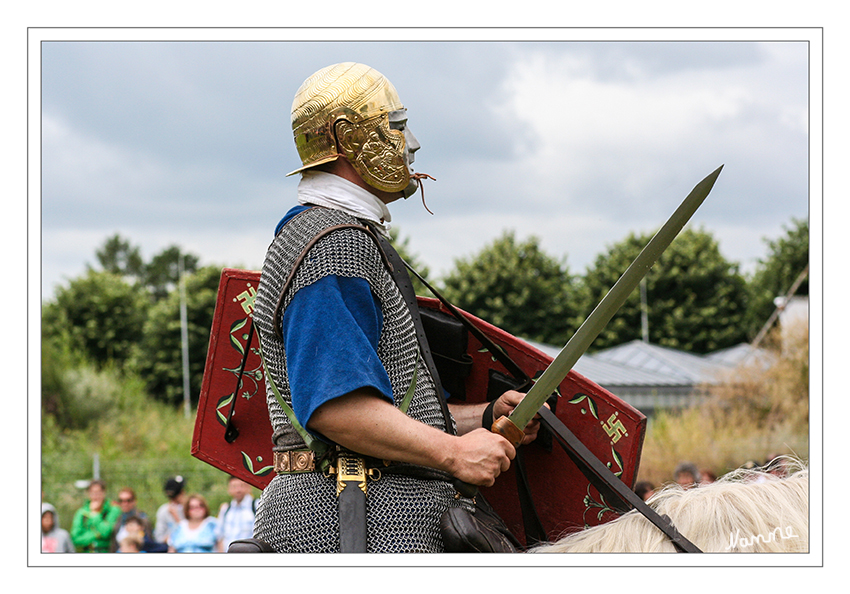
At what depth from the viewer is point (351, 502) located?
237cm

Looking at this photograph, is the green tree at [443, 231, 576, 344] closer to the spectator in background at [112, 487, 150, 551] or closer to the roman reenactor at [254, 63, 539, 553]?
the spectator in background at [112, 487, 150, 551]

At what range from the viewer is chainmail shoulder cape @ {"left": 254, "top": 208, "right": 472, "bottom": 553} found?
239cm

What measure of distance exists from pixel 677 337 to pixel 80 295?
27.3m

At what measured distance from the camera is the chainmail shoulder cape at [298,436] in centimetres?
239

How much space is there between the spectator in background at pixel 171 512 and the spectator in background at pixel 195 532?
Answer: 1.30 feet

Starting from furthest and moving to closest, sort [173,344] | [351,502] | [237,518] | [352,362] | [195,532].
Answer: [173,344] → [195,532] → [237,518] → [351,502] → [352,362]

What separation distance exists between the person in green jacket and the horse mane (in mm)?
8235

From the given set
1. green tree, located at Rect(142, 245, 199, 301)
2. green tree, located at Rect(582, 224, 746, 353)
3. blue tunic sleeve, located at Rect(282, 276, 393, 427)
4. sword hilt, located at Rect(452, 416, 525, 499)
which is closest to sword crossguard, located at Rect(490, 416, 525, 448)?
sword hilt, located at Rect(452, 416, 525, 499)

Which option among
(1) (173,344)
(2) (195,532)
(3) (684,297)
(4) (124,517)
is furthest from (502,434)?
(1) (173,344)

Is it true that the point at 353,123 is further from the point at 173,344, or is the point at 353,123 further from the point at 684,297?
the point at 173,344

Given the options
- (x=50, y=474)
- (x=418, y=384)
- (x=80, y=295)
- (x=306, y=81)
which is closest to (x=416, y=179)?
(x=306, y=81)

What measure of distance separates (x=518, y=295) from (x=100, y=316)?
66.3ft

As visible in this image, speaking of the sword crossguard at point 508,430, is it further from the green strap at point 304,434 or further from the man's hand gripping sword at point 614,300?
the green strap at point 304,434
